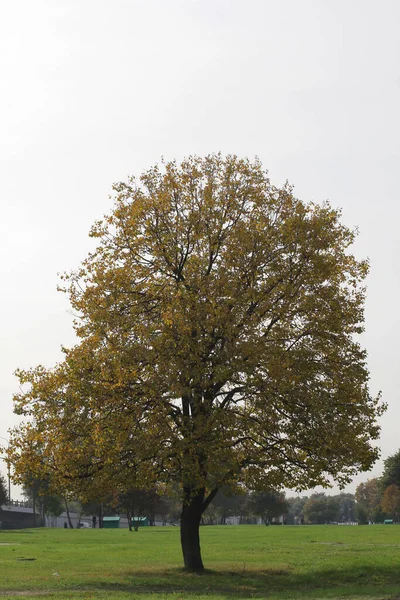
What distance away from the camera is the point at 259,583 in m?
30.5

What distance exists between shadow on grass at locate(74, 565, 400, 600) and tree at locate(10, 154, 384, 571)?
7.78 feet

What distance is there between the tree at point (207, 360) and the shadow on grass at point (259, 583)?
2371mm

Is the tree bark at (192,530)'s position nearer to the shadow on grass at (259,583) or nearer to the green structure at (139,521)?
the shadow on grass at (259,583)

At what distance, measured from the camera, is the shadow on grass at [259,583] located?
26812mm

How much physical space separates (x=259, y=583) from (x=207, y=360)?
8.69m

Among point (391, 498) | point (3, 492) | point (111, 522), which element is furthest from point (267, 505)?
point (3, 492)

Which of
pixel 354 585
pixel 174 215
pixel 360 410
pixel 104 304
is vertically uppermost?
pixel 174 215

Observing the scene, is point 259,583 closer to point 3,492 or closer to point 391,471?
point 3,492

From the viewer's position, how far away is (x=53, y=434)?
3108 cm

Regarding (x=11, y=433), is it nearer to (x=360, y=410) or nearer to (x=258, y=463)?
(x=258, y=463)

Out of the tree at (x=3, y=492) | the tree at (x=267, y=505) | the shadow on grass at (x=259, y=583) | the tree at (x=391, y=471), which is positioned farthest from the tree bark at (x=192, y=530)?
the tree at (x=267, y=505)

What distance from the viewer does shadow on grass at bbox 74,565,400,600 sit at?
88.0 ft

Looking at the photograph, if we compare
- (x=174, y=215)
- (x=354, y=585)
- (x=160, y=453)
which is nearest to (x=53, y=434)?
(x=160, y=453)

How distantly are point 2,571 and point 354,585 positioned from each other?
14325mm
